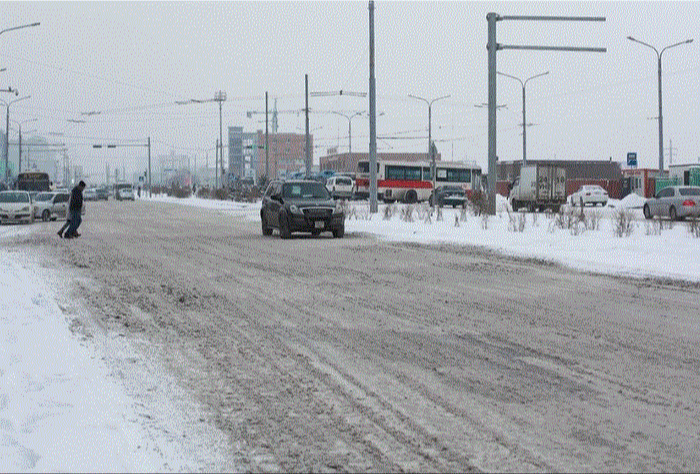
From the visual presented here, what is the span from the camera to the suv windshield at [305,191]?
3331cm

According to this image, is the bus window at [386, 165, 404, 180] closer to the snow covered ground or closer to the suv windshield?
the snow covered ground

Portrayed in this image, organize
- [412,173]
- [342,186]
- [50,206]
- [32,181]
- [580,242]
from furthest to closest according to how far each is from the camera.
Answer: [32,181] → [342,186] → [412,173] → [50,206] → [580,242]

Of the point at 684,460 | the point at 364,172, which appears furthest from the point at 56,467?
the point at 364,172

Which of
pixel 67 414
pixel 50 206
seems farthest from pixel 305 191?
pixel 67 414

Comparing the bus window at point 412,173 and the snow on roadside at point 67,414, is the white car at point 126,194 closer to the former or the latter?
the bus window at point 412,173

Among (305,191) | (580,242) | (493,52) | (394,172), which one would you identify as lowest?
(580,242)

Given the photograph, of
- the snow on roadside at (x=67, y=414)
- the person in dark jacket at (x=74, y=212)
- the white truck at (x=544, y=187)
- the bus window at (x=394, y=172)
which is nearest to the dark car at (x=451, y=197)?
the bus window at (x=394, y=172)

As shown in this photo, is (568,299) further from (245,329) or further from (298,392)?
(298,392)

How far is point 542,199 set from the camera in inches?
2322

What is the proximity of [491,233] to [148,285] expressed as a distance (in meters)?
16.8

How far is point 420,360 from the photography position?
404 inches

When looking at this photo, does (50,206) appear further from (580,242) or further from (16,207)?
(580,242)

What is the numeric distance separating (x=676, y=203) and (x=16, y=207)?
90.7ft

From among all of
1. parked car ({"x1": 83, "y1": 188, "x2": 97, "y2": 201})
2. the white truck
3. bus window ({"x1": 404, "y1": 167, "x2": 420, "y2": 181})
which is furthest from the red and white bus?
parked car ({"x1": 83, "y1": 188, "x2": 97, "y2": 201})
